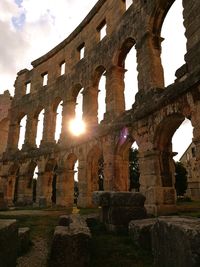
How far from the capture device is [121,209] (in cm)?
559

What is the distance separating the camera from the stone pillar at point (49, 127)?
17.4 metres

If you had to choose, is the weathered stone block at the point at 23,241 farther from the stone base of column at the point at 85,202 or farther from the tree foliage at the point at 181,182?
the tree foliage at the point at 181,182

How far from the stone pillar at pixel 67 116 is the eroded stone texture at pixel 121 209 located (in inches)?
385

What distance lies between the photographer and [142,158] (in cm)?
922

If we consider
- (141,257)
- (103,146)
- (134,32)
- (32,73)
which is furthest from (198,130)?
(32,73)

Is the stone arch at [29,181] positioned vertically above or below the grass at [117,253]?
above

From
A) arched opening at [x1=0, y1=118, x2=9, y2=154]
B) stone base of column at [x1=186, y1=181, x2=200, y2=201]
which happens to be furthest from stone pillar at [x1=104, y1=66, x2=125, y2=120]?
arched opening at [x1=0, y1=118, x2=9, y2=154]

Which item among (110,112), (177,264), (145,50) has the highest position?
(145,50)

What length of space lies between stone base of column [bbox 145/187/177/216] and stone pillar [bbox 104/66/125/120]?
4.46m

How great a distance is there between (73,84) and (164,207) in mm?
10337

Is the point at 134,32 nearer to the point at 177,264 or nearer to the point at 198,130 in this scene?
the point at 198,130

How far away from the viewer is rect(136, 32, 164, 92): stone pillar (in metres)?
9.84

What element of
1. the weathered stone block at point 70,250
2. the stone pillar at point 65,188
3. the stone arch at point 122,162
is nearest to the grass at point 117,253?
the weathered stone block at point 70,250

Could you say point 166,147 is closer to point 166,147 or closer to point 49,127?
point 166,147
